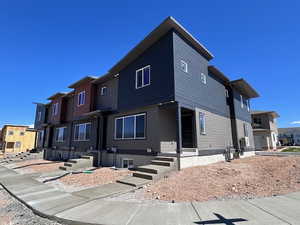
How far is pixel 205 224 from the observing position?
12.3ft

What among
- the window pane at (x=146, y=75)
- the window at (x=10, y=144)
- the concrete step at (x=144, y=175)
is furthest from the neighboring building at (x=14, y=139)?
the concrete step at (x=144, y=175)

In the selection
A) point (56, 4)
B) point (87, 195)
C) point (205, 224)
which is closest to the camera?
point (205, 224)

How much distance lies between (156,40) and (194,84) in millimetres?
3834

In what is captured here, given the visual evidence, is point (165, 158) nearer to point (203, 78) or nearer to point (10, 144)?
point (203, 78)

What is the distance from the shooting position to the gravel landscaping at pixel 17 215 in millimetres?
4477

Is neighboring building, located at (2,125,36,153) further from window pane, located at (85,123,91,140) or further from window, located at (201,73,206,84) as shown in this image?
window, located at (201,73,206,84)

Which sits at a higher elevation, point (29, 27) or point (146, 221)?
point (29, 27)

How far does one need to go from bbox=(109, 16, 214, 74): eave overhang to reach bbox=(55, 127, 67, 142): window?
11.3m

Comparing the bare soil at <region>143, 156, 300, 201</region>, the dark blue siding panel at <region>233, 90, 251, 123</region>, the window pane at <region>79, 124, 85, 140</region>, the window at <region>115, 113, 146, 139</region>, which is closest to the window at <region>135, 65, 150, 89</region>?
the window at <region>115, 113, 146, 139</region>

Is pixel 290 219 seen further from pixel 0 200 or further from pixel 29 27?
pixel 29 27

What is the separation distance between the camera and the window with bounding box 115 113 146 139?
11367mm

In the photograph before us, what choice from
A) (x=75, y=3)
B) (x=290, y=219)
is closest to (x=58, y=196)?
(x=290, y=219)

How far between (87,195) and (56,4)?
12014mm

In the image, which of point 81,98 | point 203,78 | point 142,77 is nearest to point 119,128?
point 142,77
